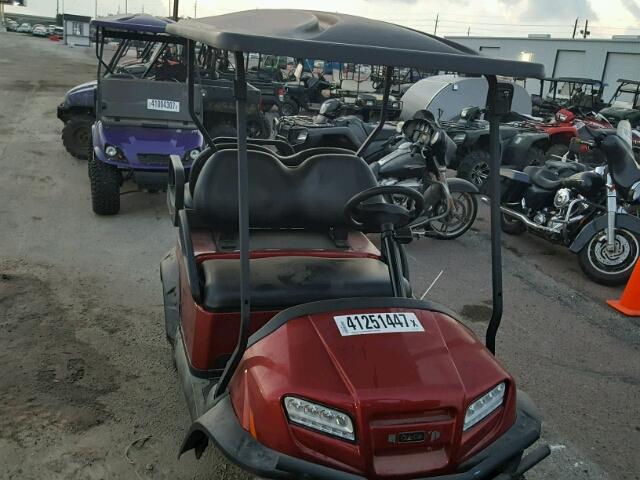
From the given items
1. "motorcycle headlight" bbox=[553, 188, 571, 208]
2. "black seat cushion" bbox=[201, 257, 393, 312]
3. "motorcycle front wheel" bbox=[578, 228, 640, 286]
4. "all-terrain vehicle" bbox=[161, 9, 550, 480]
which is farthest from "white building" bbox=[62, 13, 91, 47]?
"all-terrain vehicle" bbox=[161, 9, 550, 480]

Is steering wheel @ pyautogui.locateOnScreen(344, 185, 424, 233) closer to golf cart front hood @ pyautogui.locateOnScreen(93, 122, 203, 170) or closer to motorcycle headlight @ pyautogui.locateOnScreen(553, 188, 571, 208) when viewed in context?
motorcycle headlight @ pyautogui.locateOnScreen(553, 188, 571, 208)

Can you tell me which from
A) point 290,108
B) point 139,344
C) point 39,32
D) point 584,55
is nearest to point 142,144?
point 139,344

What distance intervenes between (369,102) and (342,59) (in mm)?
Result: 11658

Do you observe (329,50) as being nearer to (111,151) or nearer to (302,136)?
(111,151)

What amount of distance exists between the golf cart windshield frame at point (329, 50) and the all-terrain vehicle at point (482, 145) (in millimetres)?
6072

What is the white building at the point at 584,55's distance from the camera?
1005 inches

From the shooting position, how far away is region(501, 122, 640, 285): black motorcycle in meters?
5.18

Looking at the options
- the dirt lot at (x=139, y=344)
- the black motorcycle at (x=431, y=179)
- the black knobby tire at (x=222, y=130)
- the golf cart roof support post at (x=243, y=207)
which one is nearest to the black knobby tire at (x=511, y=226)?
the dirt lot at (x=139, y=344)

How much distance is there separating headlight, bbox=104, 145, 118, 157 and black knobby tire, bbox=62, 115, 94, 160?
8.40ft

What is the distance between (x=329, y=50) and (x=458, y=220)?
487 centimetres

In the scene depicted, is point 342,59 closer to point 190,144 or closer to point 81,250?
point 81,250

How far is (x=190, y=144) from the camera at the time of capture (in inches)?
256

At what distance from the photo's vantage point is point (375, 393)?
1.75 meters

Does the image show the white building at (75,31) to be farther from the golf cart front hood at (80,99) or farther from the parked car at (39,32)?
the golf cart front hood at (80,99)
